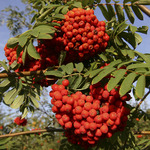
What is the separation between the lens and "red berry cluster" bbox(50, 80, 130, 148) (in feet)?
4.48

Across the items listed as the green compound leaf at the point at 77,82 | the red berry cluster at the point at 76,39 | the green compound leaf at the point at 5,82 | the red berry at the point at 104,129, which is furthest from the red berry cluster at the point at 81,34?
the red berry at the point at 104,129

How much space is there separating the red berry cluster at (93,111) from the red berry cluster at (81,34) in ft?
1.36

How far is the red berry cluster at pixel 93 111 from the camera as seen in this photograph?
4.48 feet

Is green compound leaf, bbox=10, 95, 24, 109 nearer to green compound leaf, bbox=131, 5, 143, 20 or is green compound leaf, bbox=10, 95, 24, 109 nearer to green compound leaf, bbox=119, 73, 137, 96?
green compound leaf, bbox=119, 73, 137, 96

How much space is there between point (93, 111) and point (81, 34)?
2.46 feet

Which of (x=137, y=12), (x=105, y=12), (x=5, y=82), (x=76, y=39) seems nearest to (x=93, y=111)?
(x=76, y=39)

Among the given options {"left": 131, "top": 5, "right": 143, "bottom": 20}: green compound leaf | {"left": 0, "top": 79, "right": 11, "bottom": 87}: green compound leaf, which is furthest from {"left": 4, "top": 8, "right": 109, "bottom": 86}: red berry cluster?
{"left": 131, "top": 5, "right": 143, "bottom": 20}: green compound leaf

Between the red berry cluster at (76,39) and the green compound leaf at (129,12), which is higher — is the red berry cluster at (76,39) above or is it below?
below

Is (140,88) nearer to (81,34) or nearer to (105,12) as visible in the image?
(81,34)

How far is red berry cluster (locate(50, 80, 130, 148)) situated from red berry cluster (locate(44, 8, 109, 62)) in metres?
0.41

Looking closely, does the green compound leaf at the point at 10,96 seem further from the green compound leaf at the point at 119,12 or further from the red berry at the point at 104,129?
the green compound leaf at the point at 119,12

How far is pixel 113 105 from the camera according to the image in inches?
55.0

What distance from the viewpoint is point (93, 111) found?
1.36 metres

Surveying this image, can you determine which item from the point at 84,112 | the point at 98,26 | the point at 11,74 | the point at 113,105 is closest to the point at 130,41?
the point at 98,26
